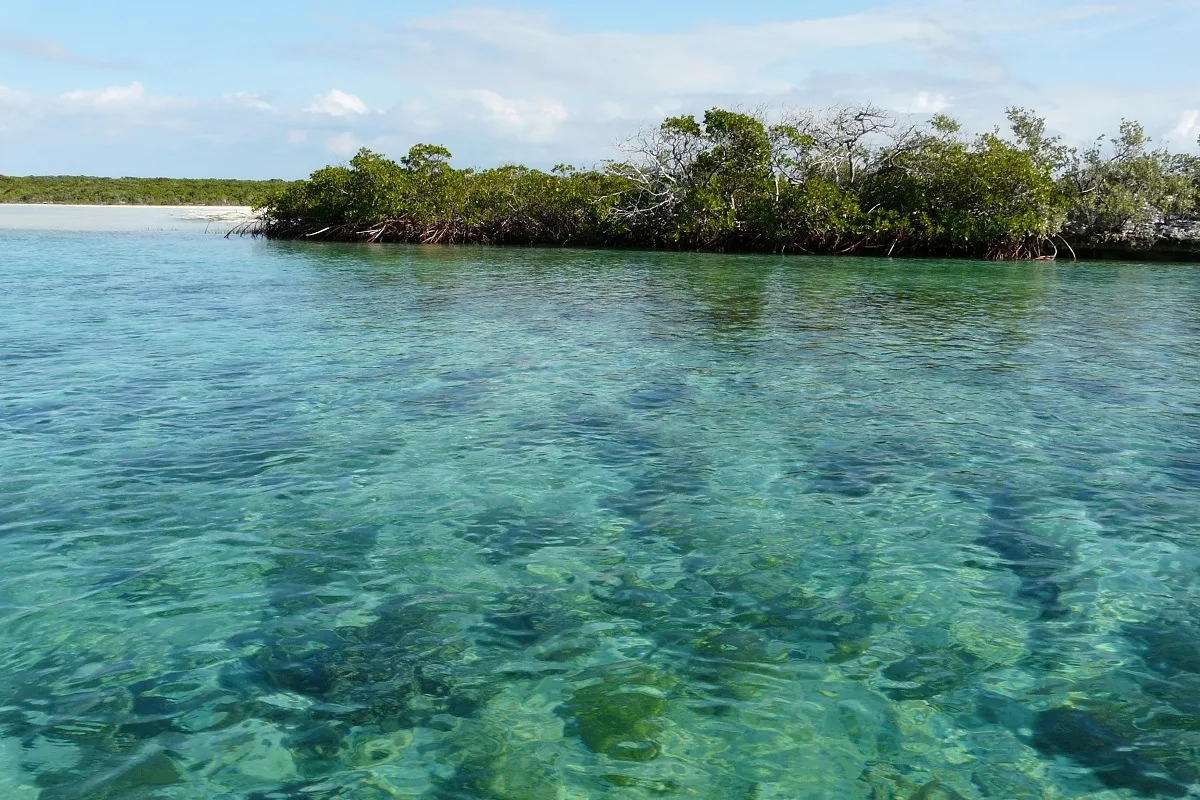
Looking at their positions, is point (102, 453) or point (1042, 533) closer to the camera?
point (1042, 533)

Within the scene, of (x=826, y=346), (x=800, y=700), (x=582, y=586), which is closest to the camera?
(x=800, y=700)

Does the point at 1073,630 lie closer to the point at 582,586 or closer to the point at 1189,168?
the point at 582,586

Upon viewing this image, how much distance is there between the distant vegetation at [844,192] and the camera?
28.5 m

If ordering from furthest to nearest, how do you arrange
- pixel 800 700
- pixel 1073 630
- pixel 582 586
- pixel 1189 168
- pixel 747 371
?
pixel 1189 168 < pixel 747 371 < pixel 582 586 < pixel 1073 630 < pixel 800 700

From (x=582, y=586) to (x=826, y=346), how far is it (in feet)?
26.8

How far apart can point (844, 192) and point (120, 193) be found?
228 feet

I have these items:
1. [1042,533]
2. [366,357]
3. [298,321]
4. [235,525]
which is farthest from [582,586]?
[298,321]

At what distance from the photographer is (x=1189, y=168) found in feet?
98.9

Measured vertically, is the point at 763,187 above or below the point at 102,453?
above

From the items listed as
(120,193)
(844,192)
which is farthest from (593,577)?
(120,193)

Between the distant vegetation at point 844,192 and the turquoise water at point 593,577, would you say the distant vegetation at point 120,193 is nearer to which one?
the distant vegetation at point 844,192

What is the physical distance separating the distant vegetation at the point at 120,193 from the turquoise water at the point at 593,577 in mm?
74147

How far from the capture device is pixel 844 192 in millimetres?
30828

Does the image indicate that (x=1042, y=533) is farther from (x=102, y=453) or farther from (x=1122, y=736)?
(x=102, y=453)
